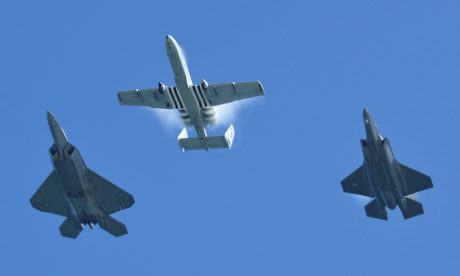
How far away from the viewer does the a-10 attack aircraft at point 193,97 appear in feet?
254

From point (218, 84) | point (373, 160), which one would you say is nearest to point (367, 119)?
point (373, 160)

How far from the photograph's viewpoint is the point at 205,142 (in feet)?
267

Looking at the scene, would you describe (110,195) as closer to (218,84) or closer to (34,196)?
(34,196)

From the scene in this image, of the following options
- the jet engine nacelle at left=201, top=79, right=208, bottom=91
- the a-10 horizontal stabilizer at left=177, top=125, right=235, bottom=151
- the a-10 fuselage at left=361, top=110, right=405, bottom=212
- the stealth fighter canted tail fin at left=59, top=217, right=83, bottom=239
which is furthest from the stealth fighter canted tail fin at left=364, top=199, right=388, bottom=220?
the stealth fighter canted tail fin at left=59, top=217, right=83, bottom=239

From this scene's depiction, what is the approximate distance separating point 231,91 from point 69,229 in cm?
1700

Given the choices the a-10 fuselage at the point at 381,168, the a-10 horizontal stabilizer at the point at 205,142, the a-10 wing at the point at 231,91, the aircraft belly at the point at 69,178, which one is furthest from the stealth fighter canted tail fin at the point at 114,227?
the a-10 fuselage at the point at 381,168

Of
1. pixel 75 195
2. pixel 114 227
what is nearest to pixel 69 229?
pixel 114 227

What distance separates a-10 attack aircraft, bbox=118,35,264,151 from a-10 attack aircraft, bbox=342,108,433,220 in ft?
37.9

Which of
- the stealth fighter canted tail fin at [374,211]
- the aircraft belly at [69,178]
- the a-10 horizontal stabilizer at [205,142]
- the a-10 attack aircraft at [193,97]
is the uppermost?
the a-10 attack aircraft at [193,97]

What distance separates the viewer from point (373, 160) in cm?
6812

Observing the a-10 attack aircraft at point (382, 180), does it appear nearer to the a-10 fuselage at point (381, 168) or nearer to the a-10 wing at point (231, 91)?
the a-10 fuselage at point (381, 168)

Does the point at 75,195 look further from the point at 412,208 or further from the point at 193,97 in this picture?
the point at 412,208

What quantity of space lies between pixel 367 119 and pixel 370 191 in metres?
6.30

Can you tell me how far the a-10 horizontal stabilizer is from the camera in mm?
81375
